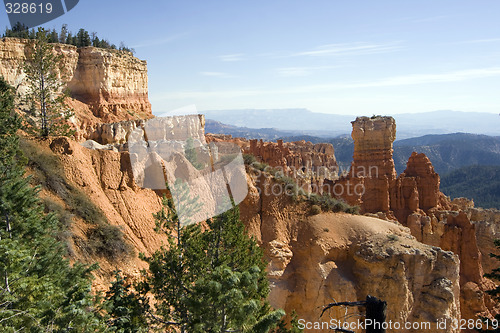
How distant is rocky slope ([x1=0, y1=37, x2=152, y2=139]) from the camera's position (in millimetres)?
32031

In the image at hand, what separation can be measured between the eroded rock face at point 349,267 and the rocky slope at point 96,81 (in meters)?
19.4

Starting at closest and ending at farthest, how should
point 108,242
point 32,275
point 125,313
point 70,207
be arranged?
point 32,275 < point 125,313 < point 108,242 < point 70,207

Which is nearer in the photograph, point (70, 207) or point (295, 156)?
point (70, 207)

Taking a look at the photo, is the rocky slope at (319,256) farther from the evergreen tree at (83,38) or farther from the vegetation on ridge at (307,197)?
the evergreen tree at (83,38)

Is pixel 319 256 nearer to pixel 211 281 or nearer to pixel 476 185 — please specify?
pixel 211 281

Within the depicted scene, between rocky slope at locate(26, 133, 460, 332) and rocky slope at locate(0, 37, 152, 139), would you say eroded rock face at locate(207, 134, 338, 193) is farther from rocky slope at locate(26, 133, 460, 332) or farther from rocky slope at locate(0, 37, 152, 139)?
rocky slope at locate(26, 133, 460, 332)

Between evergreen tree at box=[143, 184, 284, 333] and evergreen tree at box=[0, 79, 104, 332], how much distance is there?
2.03 m

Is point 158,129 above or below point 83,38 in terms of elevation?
below

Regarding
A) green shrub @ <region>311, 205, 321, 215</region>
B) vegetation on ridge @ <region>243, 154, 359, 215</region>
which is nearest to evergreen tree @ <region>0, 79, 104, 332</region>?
vegetation on ridge @ <region>243, 154, 359, 215</region>

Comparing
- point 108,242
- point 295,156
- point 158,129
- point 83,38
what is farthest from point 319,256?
point 295,156

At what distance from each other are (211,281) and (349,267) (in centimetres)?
1125

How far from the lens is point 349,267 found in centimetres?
1844

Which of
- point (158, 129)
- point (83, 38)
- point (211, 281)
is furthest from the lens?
point (83, 38)

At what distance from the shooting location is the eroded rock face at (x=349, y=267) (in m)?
17.6
